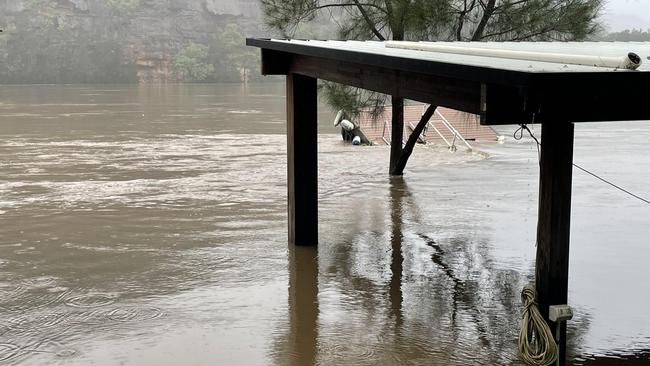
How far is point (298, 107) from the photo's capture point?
302 inches

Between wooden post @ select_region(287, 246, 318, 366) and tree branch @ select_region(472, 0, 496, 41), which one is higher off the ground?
tree branch @ select_region(472, 0, 496, 41)

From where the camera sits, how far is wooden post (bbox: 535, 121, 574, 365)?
13.8 ft

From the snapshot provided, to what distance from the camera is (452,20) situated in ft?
38.3

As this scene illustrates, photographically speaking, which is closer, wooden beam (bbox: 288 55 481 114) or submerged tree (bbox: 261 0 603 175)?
wooden beam (bbox: 288 55 481 114)

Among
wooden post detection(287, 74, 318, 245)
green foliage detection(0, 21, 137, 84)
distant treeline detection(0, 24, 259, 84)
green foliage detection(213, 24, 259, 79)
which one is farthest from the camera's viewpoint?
green foliage detection(213, 24, 259, 79)

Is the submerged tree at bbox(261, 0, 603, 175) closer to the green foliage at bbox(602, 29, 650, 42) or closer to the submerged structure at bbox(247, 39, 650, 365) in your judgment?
the submerged structure at bbox(247, 39, 650, 365)

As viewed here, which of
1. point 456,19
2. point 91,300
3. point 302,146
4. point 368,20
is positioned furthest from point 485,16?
point 91,300

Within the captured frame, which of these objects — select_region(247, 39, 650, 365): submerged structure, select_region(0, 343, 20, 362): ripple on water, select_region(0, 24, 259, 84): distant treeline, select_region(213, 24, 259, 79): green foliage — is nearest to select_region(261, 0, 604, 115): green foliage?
select_region(247, 39, 650, 365): submerged structure

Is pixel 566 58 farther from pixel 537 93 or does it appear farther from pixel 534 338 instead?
pixel 534 338

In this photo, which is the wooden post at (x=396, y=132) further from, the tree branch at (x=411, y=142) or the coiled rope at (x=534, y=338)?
the coiled rope at (x=534, y=338)

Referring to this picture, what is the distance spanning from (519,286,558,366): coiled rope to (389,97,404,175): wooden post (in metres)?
7.75

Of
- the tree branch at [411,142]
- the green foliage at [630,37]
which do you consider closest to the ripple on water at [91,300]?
the tree branch at [411,142]

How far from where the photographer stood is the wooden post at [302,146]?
767 centimetres

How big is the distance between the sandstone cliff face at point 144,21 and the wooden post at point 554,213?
5952 centimetres
